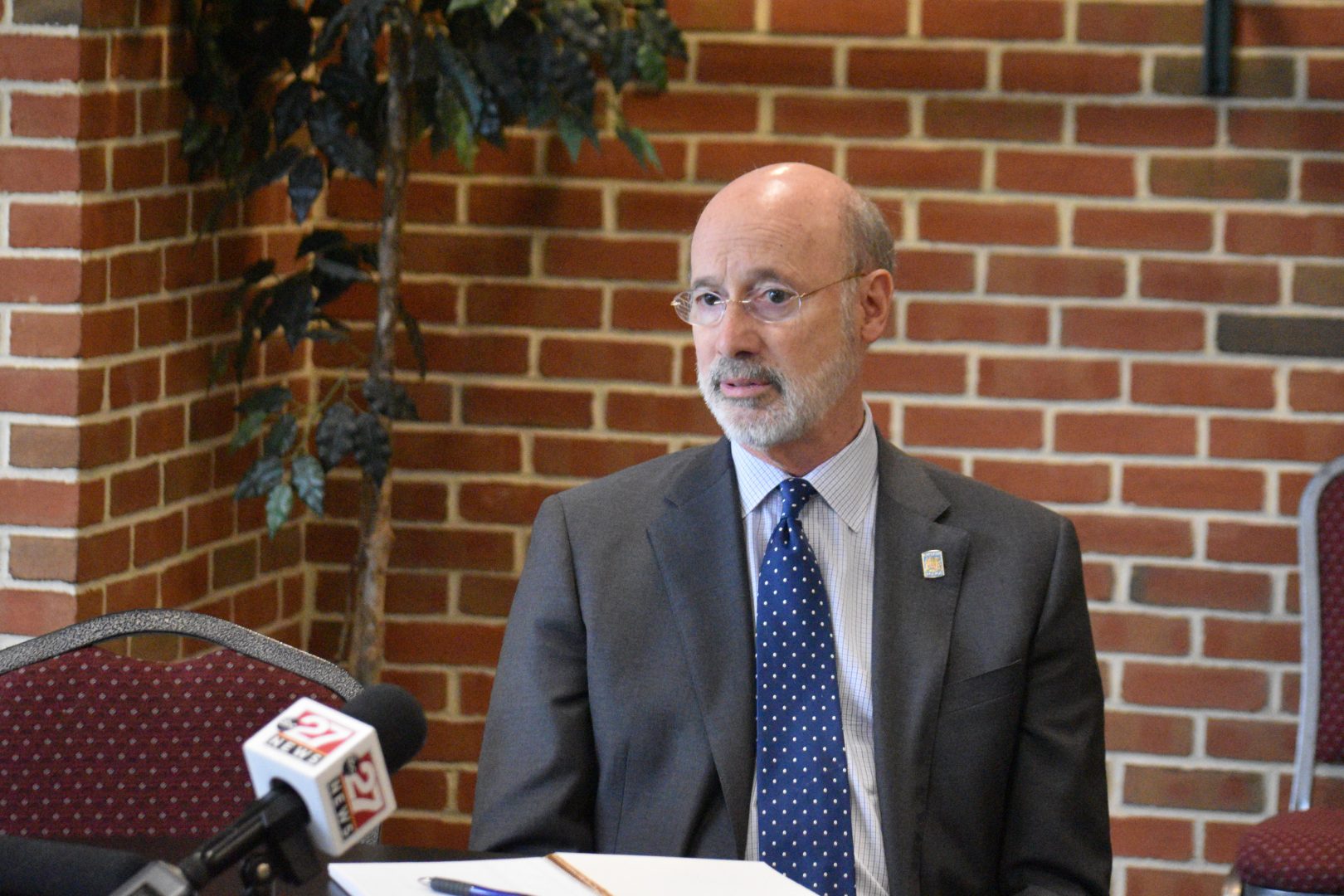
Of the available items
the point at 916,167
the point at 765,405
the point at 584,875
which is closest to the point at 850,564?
the point at 765,405

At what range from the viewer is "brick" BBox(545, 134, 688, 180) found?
2.69 meters

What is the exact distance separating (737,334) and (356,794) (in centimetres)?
88

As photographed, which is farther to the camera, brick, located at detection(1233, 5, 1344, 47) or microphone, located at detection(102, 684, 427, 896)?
brick, located at detection(1233, 5, 1344, 47)

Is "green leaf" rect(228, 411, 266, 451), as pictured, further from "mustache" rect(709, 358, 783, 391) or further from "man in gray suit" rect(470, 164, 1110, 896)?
"mustache" rect(709, 358, 783, 391)

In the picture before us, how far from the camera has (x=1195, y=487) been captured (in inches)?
104

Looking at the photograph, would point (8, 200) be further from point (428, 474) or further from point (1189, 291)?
point (1189, 291)

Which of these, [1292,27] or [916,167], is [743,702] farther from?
[1292,27]

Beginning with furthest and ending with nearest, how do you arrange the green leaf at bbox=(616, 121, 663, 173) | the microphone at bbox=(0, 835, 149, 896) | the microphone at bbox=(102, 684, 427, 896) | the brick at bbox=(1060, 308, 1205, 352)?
the brick at bbox=(1060, 308, 1205, 352)
the green leaf at bbox=(616, 121, 663, 173)
the microphone at bbox=(0, 835, 149, 896)
the microphone at bbox=(102, 684, 427, 896)

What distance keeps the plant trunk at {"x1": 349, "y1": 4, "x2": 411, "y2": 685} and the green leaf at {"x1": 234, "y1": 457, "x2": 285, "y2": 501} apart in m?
0.14

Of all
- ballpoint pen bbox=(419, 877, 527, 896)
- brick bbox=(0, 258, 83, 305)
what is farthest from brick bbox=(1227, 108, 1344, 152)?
ballpoint pen bbox=(419, 877, 527, 896)

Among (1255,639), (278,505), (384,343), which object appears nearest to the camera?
(278,505)

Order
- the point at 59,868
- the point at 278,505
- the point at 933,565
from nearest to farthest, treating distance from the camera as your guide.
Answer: the point at 59,868, the point at 933,565, the point at 278,505

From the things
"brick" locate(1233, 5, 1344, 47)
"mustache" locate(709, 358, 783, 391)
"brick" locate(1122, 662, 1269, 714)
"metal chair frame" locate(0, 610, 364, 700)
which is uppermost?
"brick" locate(1233, 5, 1344, 47)

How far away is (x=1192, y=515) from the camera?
104 inches
